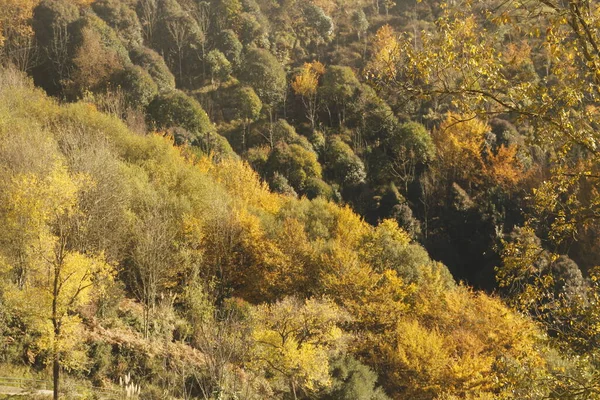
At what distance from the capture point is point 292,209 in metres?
29.2

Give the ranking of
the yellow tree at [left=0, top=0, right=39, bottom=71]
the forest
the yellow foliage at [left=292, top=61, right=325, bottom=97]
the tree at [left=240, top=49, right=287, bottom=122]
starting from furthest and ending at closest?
the yellow foliage at [left=292, top=61, right=325, bottom=97] → the tree at [left=240, top=49, right=287, bottom=122] → the yellow tree at [left=0, top=0, right=39, bottom=71] → the forest

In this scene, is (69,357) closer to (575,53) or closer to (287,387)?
(287,387)

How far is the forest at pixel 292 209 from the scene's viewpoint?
5594 millimetres

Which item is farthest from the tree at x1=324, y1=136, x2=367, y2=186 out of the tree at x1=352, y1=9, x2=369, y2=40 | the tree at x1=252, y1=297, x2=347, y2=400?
the tree at x1=352, y1=9, x2=369, y2=40

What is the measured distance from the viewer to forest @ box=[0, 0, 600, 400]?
5.59 m

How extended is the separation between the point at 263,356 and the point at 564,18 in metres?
15.6

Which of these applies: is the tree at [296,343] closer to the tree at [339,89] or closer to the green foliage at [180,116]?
the green foliage at [180,116]

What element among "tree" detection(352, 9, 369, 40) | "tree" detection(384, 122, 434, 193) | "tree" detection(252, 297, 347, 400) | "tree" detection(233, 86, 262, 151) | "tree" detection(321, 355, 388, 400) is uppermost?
"tree" detection(352, 9, 369, 40)

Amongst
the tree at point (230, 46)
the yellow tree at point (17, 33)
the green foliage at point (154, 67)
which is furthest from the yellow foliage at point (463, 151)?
the yellow tree at point (17, 33)

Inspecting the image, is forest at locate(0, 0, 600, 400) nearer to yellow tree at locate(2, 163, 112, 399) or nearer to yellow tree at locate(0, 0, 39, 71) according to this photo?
yellow tree at locate(2, 163, 112, 399)

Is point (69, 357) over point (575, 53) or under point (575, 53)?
under

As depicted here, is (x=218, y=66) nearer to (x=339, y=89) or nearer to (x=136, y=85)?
(x=136, y=85)

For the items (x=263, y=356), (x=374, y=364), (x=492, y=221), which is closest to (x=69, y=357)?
(x=263, y=356)

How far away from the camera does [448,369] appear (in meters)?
19.9
